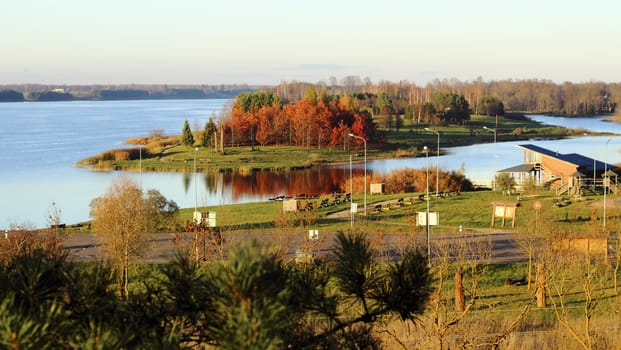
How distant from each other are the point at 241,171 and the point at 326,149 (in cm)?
1964

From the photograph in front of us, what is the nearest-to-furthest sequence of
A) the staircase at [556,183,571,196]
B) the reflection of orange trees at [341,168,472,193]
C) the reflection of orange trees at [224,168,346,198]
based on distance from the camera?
the staircase at [556,183,571,196], the reflection of orange trees at [341,168,472,193], the reflection of orange trees at [224,168,346,198]

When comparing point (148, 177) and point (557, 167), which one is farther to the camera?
point (148, 177)

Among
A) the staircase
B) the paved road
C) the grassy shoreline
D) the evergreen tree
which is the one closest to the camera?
the paved road

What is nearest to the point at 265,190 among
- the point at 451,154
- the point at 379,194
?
the point at 379,194

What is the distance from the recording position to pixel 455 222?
36.2 meters

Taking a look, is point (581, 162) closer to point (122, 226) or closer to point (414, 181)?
point (414, 181)

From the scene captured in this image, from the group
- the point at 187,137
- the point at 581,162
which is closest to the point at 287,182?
the point at 581,162

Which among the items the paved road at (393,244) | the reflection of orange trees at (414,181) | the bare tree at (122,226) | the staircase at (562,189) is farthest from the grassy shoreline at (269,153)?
the bare tree at (122,226)

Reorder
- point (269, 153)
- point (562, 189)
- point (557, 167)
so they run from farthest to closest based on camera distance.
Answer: point (269, 153) → point (557, 167) → point (562, 189)

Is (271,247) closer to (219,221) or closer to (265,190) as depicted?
(219,221)

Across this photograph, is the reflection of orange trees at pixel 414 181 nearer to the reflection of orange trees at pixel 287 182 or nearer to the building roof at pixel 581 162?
the reflection of orange trees at pixel 287 182

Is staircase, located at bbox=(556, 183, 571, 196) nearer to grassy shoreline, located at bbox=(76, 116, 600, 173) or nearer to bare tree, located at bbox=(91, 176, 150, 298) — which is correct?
bare tree, located at bbox=(91, 176, 150, 298)

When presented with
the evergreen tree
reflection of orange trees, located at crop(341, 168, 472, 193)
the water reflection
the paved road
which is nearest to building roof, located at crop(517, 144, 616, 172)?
reflection of orange trees, located at crop(341, 168, 472, 193)

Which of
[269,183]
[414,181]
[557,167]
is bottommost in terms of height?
[269,183]
